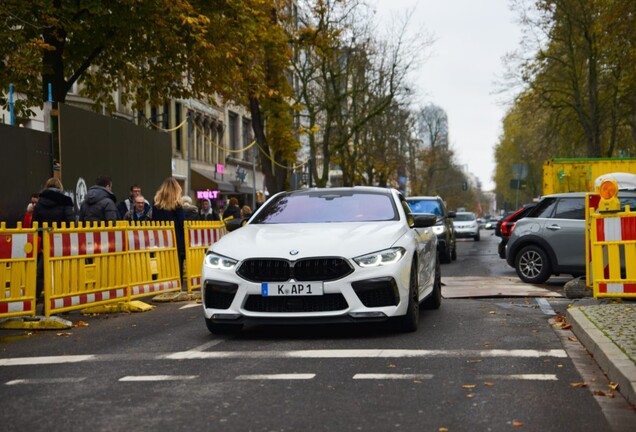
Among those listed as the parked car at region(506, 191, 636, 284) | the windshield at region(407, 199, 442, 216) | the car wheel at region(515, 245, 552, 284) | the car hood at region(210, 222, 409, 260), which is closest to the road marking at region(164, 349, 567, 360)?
the car hood at region(210, 222, 409, 260)

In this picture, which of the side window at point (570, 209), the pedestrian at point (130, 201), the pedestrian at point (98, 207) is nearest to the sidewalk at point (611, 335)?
the side window at point (570, 209)

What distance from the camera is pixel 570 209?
682 inches

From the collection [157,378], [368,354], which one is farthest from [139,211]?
[157,378]

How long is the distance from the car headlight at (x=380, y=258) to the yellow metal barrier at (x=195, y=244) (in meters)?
6.40

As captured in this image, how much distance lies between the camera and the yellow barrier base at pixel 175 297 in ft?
48.2

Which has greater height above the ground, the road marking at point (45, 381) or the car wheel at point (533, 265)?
the car wheel at point (533, 265)

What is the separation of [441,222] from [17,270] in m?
16.2

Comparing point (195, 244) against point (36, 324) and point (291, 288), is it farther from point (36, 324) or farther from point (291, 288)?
point (291, 288)

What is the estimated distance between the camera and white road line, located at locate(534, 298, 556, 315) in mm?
11938

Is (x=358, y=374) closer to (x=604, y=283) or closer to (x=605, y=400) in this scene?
(x=605, y=400)

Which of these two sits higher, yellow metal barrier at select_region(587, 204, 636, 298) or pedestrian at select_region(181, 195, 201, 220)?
pedestrian at select_region(181, 195, 201, 220)

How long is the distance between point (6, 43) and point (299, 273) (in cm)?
1308

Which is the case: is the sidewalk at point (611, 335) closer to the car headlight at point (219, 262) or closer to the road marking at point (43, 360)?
the car headlight at point (219, 262)

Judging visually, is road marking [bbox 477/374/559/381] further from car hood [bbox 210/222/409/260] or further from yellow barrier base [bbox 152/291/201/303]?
yellow barrier base [bbox 152/291/201/303]
